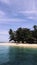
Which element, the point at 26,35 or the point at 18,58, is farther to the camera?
the point at 26,35

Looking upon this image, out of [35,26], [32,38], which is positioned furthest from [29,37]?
[35,26]

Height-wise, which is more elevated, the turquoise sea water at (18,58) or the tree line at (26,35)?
the tree line at (26,35)

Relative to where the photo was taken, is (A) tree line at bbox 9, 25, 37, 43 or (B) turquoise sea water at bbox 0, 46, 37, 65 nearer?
(B) turquoise sea water at bbox 0, 46, 37, 65

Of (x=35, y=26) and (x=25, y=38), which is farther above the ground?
(x=35, y=26)

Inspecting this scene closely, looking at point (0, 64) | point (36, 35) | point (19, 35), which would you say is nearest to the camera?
point (0, 64)

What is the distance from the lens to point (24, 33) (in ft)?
348

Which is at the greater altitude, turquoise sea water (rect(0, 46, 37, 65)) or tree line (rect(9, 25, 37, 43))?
tree line (rect(9, 25, 37, 43))

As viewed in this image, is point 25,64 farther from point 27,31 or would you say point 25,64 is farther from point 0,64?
point 27,31

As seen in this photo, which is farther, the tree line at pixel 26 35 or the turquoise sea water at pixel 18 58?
the tree line at pixel 26 35

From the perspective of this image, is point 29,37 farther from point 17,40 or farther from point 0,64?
point 0,64

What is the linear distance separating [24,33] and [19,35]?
4875 millimetres

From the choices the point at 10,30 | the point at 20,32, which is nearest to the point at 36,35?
the point at 20,32

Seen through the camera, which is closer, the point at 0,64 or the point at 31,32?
the point at 0,64

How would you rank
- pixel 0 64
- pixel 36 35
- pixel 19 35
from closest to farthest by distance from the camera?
pixel 0 64, pixel 36 35, pixel 19 35
